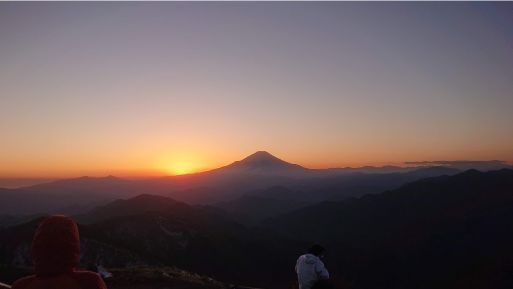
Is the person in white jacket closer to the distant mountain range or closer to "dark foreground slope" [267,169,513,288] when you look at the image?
the distant mountain range

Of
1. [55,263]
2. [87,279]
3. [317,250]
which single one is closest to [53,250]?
[55,263]

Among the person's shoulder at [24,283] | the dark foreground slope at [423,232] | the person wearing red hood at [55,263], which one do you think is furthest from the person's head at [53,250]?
the dark foreground slope at [423,232]

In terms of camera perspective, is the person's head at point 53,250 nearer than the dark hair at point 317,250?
Yes

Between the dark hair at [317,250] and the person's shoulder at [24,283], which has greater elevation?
the person's shoulder at [24,283]

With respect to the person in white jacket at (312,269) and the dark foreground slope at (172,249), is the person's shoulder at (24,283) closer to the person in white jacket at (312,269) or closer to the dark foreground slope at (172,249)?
the person in white jacket at (312,269)


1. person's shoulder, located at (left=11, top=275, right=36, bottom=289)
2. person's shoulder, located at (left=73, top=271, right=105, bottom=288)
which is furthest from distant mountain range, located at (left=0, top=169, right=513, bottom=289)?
person's shoulder, located at (left=73, top=271, right=105, bottom=288)

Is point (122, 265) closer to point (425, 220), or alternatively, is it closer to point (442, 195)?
point (425, 220)

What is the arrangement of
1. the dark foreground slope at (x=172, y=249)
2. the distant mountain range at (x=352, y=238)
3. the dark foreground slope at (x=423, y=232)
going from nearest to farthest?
1. the dark foreground slope at (x=172, y=249)
2. the distant mountain range at (x=352, y=238)
3. the dark foreground slope at (x=423, y=232)
